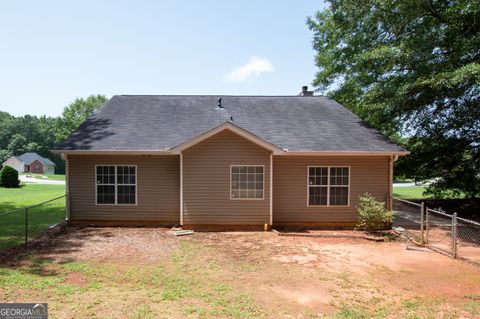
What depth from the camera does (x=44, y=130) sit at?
338 feet

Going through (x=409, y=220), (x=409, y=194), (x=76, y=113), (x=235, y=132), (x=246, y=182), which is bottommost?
(x=409, y=194)

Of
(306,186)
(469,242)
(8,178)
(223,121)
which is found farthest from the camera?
(8,178)

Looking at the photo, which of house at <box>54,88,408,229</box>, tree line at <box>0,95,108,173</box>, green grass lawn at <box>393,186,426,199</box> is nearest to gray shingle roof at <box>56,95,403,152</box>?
house at <box>54,88,408,229</box>

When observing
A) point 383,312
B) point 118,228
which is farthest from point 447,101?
point 118,228

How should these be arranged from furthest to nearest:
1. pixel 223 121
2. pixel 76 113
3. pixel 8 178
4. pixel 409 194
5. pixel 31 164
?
pixel 31 164
pixel 76 113
pixel 8 178
pixel 409 194
pixel 223 121

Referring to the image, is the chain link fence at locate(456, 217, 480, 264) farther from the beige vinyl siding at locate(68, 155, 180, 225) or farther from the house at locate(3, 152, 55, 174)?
the house at locate(3, 152, 55, 174)

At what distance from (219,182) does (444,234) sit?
844 cm

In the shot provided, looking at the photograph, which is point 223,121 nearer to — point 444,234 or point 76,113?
point 444,234

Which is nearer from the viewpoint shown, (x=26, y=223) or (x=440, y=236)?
(x=26, y=223)

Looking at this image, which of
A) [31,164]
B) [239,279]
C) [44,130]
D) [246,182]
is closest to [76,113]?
[31,164]

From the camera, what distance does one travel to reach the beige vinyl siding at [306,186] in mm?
12109

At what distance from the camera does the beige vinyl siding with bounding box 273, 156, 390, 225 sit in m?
12.1

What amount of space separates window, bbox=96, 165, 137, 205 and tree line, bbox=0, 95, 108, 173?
62223 millimetres

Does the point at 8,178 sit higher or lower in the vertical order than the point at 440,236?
lower
